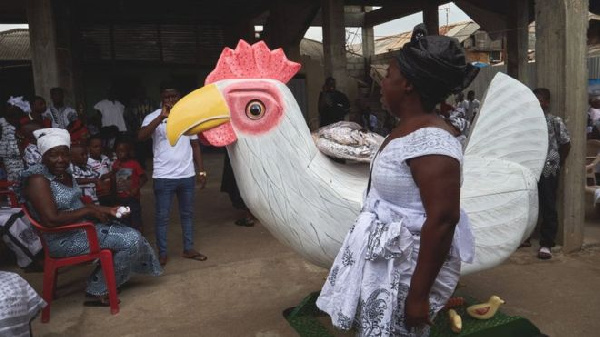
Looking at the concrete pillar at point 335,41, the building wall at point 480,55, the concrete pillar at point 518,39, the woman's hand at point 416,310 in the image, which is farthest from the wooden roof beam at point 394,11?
the woman's hand at point 416,310

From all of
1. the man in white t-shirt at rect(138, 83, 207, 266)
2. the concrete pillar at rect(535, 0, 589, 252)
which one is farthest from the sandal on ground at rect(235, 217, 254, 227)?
the concrete pillar at rect(535, 0, 589, 252)

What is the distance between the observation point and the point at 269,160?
2.34m

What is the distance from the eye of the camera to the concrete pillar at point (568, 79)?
4.05m

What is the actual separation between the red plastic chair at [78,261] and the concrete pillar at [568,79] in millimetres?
3804

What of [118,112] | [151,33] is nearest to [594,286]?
[118,112]

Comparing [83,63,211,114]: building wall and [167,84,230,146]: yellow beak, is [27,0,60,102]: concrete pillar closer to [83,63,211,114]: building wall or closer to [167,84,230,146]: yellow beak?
[83,63,211,114]: building wall

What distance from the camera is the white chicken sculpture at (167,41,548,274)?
7.40 feet

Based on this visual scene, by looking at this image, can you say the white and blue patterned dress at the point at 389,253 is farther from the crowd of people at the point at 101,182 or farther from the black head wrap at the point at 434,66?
the crowd of people at the point at 101,182

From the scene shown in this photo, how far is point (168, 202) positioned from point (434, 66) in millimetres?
3279

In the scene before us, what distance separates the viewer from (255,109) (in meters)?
2.34

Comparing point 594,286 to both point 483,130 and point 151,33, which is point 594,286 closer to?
point 483,130

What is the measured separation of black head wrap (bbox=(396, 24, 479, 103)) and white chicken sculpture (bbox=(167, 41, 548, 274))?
900mm

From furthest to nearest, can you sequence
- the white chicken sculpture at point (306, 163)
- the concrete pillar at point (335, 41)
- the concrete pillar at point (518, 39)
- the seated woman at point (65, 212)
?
the concrete pillar at point (518, 39) < the concrete pillar at point (335, 41) < the seated woman at point (65, 212) < the white chicken sculpture at point (306, 163)

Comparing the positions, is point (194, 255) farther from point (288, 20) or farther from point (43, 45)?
point (288, 20)
